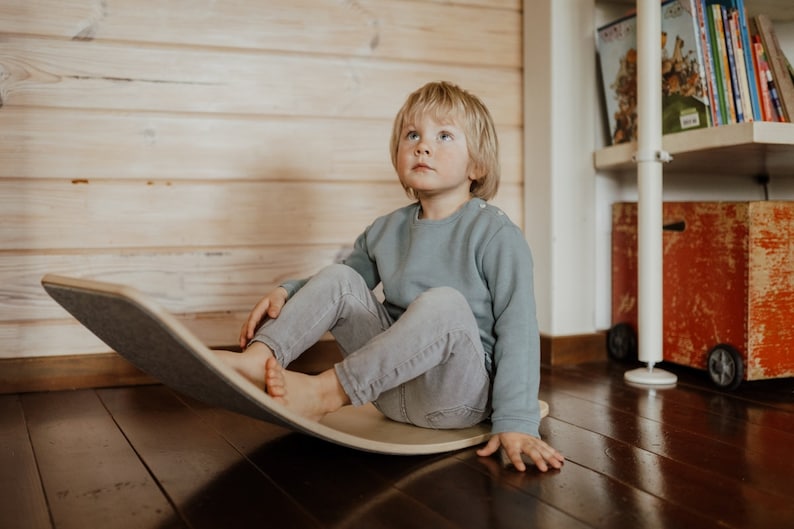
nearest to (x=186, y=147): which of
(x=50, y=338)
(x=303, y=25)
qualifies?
(x=303, y=25)

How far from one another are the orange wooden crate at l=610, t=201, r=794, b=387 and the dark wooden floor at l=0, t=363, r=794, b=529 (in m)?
0.19

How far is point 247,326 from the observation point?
1.18m

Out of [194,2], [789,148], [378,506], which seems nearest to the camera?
[378,506]

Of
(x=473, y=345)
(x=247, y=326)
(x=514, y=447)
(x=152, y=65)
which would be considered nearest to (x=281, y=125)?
(x=152, y=65)

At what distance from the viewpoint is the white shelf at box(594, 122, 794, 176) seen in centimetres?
149

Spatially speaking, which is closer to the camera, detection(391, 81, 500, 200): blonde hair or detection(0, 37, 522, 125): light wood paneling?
detection(391, 81, 500, 200): blonde hair

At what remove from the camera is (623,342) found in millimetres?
1888

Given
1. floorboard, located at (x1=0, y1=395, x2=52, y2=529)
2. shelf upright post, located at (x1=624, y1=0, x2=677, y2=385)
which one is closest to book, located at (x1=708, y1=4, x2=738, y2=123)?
shelf upright post, located at (x1=624, y1=0, x2=677, y2=385)

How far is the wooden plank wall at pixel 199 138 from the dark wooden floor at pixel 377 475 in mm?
324

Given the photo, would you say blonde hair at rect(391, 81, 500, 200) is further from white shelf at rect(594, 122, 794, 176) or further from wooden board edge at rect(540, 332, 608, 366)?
wooden board edge at rect(540, 332, 608, 366)

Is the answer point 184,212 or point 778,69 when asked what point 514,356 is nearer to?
point 184,212

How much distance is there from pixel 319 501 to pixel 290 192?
960mm

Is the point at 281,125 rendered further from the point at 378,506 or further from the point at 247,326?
the point at 378,506

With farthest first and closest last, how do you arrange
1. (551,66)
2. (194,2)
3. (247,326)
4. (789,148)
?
(551,66) < (194,2) < (789,148) < (247,326)
